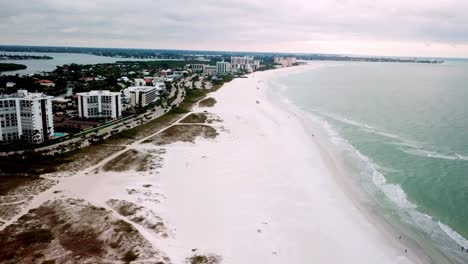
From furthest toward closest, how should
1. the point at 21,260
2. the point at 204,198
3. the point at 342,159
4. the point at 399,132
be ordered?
1. the point at 399,132
2. the point at 342,159
3. the point at 204,198
4. the point at 21,260

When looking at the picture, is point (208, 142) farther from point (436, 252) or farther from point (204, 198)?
point (436, 252)

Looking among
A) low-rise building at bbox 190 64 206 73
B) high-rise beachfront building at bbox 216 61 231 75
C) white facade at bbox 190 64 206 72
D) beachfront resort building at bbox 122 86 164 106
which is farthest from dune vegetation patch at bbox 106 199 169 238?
white facade at bbox 190 64 206 72

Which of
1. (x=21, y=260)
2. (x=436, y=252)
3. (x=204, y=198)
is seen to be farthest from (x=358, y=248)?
(x=21, y=260)

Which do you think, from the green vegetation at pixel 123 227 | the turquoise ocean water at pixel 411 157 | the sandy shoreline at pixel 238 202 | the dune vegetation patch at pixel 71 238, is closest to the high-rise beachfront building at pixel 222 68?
the turquoise ocean water at pixel 411 157

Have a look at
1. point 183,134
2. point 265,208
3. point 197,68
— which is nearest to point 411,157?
point 265,208

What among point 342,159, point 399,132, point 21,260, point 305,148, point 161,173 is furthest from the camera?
point 399,132

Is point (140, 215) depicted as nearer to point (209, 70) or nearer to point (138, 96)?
point (138, 96)

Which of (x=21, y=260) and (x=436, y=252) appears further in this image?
(x=436, y=252)
